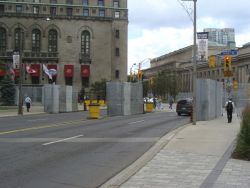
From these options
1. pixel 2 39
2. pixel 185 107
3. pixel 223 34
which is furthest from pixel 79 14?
pixel 185 107

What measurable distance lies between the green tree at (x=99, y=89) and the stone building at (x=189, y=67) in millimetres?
22313

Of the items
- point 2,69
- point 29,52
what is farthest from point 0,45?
point 2,69

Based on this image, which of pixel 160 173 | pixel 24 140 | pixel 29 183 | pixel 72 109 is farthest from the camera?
pixel 72 109

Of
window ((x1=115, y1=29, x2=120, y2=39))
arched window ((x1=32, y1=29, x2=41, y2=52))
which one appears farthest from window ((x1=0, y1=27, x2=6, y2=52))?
window ((x1=115, y1=29, x2=120, y2=39))

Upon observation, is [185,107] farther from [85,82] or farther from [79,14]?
[79,14]

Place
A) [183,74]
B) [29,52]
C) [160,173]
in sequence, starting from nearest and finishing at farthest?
1. [160,173]
2. [29,52]
3. [183,74]

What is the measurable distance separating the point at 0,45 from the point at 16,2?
33.5 ft

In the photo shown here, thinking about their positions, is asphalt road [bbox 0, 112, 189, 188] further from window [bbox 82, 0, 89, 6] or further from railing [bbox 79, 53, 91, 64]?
window [bbox 82, 0, 89, 6]

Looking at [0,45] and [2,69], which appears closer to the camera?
[2,69]

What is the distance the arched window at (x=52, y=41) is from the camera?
112562 millimetres

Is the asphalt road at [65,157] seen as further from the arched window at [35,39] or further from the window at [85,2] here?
the window at [85,2]

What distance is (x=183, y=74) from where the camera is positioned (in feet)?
495

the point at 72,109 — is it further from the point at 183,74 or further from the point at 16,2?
the point at 183,74

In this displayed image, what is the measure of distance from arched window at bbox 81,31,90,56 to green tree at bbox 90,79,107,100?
9.10 m
